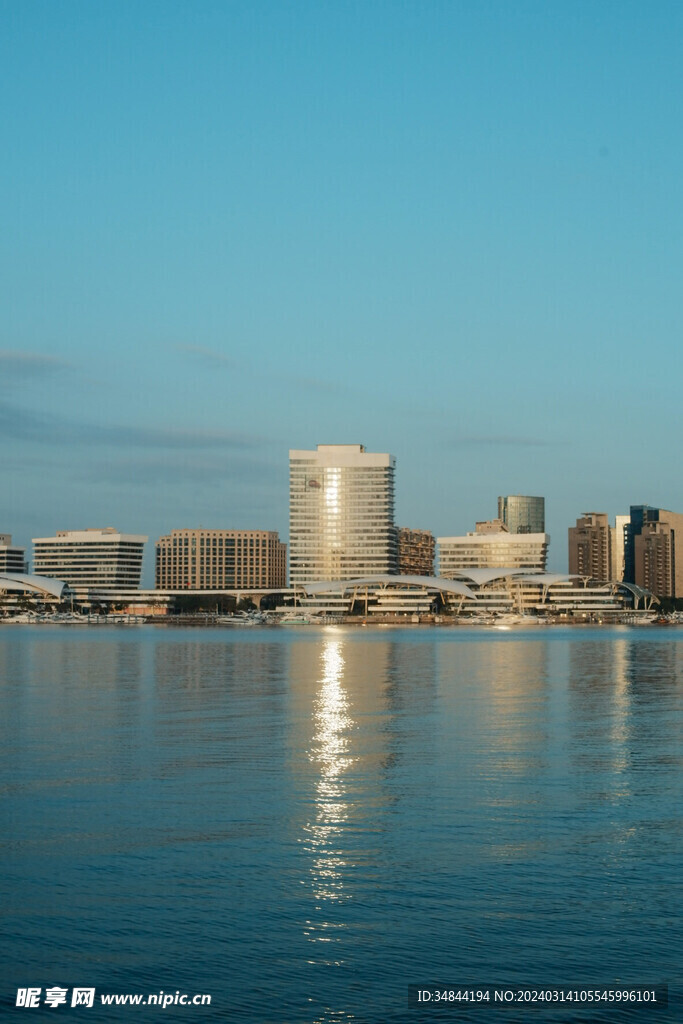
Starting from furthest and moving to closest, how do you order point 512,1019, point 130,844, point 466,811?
point 466,811 < point 130,844 < point 512,1019

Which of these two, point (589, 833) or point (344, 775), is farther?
point (344, 775)

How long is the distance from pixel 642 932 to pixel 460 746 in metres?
18.0

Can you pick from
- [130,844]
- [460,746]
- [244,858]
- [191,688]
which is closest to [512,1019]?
[244,858]

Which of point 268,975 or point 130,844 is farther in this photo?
point 130,844

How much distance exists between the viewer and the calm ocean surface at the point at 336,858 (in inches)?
561

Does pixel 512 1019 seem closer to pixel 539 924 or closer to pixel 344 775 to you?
pixel 539 924

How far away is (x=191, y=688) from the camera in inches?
2174

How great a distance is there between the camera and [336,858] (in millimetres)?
19734

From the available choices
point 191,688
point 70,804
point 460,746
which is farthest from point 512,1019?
point 191,688

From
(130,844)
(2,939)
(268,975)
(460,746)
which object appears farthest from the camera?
(460,746)

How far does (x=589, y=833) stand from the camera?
21531 mm

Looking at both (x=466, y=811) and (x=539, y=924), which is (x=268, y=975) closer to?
(x=539, y=924)

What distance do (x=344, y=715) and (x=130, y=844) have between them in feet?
72.6

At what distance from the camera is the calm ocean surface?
46.7ft
